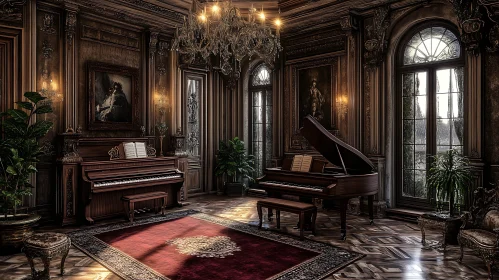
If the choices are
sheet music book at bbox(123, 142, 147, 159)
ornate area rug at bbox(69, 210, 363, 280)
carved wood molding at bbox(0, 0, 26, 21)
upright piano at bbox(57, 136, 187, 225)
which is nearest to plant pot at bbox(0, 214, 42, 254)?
ornate area rug at bbox(69, 210, 363, 280)

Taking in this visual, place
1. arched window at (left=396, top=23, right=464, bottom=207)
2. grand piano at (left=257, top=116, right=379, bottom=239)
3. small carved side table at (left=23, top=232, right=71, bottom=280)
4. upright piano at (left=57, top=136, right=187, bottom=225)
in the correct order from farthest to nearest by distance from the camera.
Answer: arched window at (left=396, top=23, right=464, bottom=207), upright piano at (left=57, top=136, right=187, bottom=225), grand piano at (left=257, top=116, right=379, bottom=239), small carved side table at (left=23, top=232, right=71, bottom=280)

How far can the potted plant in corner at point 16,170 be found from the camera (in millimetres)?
Answer: 4785

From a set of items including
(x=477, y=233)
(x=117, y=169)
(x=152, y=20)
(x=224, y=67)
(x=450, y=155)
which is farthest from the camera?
(x=152, y=20)

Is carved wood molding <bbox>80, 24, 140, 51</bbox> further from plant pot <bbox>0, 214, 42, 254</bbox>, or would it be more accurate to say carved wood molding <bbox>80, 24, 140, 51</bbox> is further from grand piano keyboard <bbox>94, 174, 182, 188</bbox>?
plant pot <bbox>0, 214, 42, 254</bbox>

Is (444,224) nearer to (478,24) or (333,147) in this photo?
(333,147)

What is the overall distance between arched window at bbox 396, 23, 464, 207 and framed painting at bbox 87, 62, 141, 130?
5.47 metres

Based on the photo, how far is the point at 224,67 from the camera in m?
4.54

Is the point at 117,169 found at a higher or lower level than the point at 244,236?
higher

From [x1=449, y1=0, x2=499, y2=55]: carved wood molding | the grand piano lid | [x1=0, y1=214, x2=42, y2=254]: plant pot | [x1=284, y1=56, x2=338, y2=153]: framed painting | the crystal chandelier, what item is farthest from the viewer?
[x1=284, y1=56, x2=338, y2=153]: framed painting

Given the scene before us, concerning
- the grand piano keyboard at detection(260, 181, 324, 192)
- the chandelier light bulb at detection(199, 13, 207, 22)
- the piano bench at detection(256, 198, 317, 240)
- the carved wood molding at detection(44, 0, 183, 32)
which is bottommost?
the piano bench at detection(256, 198, 317, 240)

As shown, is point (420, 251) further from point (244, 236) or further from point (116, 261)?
point (116, 261)

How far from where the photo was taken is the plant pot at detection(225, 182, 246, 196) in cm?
934

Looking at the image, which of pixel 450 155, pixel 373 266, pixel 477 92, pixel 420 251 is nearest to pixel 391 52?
pixel 477 92

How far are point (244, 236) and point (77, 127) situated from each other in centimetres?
385
